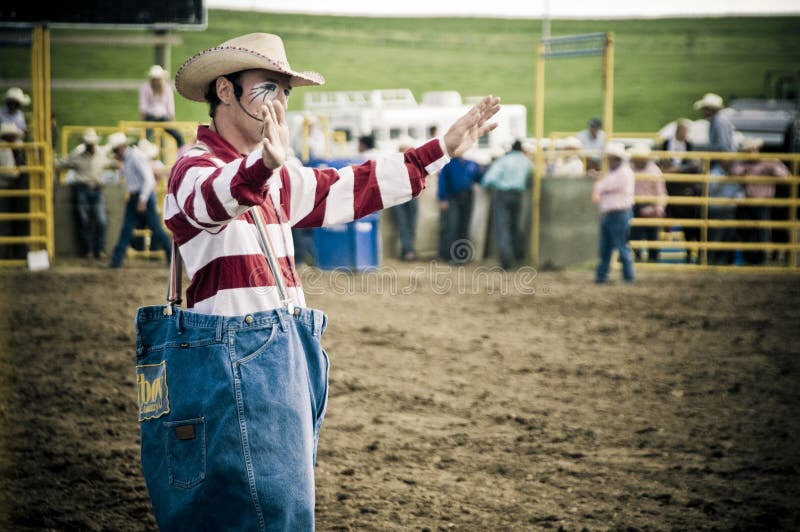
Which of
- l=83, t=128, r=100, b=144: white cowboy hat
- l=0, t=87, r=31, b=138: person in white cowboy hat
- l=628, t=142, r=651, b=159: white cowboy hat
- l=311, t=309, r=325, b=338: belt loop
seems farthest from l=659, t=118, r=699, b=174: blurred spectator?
l=311, t=309, r=325, b=338: belt loop

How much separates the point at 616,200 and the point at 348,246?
374 centimetres

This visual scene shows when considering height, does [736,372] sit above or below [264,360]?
below

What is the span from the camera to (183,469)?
2.59m

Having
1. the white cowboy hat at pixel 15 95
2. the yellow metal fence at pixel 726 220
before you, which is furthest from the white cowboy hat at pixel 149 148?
the yellow metal fence at pixel 726 220

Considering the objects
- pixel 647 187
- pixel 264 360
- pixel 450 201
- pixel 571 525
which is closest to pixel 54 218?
pixel 450 201

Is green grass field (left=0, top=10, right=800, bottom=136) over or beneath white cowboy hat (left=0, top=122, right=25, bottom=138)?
over

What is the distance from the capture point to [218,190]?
7.67 feet

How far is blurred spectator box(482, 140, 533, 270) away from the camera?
47.1 feet

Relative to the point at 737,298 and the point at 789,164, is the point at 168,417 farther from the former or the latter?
the point at 789,164

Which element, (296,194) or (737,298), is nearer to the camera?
(296,194)

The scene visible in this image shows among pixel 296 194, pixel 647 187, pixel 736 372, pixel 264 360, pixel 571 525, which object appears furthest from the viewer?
pixel 647 187

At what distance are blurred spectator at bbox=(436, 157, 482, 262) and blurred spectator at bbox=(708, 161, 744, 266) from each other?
3.77 m

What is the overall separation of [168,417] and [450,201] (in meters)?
A: 12.9

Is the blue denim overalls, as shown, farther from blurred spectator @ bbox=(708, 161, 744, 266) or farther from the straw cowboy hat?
blurred spectator @ bbox=(708, 161, 744, 266)
